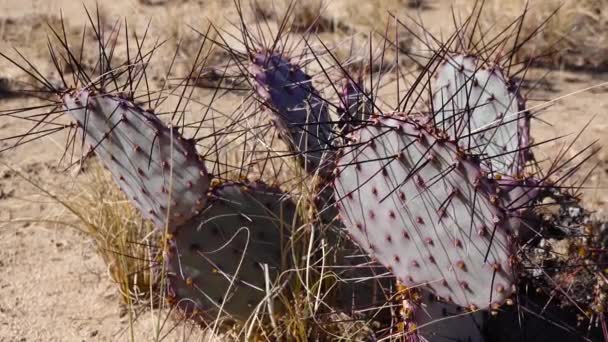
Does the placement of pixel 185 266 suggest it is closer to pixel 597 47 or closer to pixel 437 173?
pixel 437 173

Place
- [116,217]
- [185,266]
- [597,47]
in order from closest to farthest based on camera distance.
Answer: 1. [185,266]
2. [116,217]
3. [597,47]

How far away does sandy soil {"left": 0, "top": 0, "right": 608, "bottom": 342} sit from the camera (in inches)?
127

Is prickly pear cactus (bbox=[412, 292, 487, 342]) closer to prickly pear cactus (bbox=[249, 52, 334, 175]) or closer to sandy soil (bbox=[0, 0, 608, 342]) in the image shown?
prickly pear cactus (bbox=[249, 52, 334, 175])

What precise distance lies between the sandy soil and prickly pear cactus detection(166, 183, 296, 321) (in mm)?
247

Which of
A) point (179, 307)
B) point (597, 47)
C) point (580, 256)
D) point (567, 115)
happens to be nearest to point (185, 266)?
point (179, 307)

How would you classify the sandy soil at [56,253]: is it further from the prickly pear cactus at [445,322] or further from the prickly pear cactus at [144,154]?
the prickly pear cactus at [445,322]

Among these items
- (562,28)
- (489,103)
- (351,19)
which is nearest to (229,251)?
(489,103)

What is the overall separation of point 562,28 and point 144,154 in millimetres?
4266

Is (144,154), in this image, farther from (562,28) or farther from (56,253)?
(562,28)

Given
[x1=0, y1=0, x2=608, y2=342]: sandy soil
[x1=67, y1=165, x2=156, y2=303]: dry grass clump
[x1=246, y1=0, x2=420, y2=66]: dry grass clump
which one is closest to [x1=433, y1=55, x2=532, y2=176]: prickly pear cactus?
[x1=0, y1=0, x2=608, y2=342]: sandy soil

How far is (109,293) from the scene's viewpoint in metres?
3.45

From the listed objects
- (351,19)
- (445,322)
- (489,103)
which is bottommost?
(445,322)

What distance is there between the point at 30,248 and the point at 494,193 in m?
2.33

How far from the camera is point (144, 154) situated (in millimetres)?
2502
